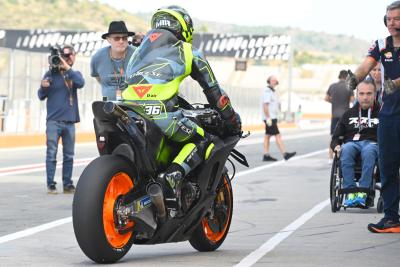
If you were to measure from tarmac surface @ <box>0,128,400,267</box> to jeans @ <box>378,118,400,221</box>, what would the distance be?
13.3 inches

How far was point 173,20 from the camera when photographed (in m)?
9.85

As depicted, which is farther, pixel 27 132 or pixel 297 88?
pixel 297 88

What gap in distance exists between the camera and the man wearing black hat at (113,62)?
44.0 ft

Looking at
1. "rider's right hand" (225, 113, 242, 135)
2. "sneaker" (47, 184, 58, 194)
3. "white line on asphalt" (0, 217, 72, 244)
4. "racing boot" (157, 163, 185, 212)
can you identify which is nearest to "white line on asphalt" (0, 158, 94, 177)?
"sneaker" (47, 184, 58, 194)

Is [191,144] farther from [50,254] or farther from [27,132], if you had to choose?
[27,132]

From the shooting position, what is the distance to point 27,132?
3609 cm

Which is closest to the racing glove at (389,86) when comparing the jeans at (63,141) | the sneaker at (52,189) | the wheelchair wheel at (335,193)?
the wheelchair wheel at (335,193)

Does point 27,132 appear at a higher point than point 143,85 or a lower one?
lower

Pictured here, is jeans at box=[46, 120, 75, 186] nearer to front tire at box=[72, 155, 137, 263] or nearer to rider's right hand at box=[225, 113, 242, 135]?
rider's right hand at box=[225, 113, 242, 135]

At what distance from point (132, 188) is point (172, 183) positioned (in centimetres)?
34

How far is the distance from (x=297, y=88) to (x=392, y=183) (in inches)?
6207

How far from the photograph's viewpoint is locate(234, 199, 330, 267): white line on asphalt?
31.3 ft

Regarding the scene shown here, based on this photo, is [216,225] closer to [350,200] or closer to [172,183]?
[172,183]

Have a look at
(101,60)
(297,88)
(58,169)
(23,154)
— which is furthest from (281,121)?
(297,88)
